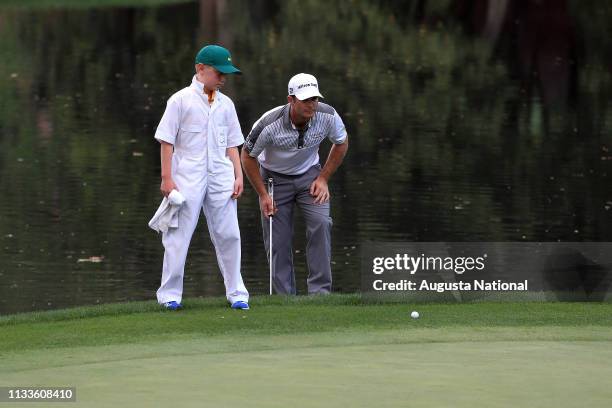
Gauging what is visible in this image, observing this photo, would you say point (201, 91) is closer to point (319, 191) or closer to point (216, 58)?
point (216, 58)

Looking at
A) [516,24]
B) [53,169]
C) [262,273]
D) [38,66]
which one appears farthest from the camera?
[516,24]

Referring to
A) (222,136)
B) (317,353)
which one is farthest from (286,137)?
(317,353)

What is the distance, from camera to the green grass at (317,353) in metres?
7.66

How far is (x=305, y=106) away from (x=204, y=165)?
3.41ft

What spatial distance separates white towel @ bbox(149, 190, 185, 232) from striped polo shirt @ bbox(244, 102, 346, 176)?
48.6 inches

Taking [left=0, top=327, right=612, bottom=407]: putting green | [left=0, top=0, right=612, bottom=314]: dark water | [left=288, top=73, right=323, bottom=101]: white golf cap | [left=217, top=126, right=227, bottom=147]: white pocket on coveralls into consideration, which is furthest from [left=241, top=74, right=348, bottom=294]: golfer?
[left=0, top=327, right=612, bottom=407]: putting green

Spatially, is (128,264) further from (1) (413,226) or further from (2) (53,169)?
(2) (53,169)

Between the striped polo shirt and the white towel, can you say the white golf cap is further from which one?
the white towel

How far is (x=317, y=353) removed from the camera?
880 centimetres

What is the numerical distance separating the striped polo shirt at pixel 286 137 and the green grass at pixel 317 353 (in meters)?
1.20

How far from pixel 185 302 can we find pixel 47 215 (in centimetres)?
699

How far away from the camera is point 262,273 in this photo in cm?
1479

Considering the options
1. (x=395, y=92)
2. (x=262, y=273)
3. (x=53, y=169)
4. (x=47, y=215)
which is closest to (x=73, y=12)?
(x=395, y=92)

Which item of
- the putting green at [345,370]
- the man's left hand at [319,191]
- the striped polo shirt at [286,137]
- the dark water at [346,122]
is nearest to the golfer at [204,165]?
the striped polo shirt at [286,137]
